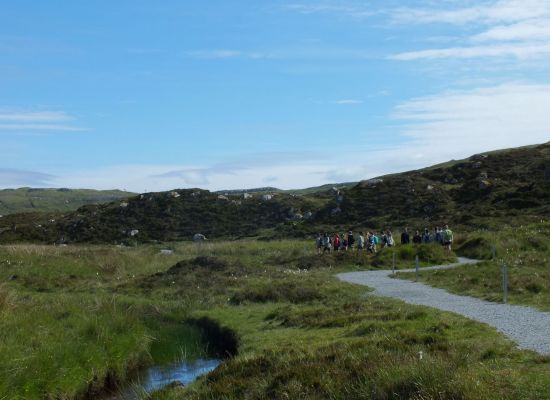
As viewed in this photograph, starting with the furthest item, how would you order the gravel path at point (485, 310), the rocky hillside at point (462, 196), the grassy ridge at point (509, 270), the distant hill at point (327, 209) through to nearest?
Result: the distant hill at point (327, 209) → the rocky hillside at point (462, 196) → the grassy ridge at point (509, 270) → the gravel path at point (485, 310)

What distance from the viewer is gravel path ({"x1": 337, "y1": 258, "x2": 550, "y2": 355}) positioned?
1155 centimetres

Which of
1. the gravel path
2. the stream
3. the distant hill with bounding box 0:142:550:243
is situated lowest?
the stream

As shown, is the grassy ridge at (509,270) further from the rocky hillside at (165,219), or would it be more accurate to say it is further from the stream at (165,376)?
the rocky hillside at (165,219)

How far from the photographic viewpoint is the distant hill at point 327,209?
57344mm

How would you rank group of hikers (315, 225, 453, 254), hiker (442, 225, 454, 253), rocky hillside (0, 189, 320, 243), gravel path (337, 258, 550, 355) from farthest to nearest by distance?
rocky hillside (0, 189, 320, 243)
group of hikers (315, 225, 453, 254)
hiker (442, 225, 454, 253)
gravel path (337, 258, 550, 355)

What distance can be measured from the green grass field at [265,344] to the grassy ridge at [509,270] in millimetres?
3182

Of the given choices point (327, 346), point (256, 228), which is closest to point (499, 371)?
point (327, 346)

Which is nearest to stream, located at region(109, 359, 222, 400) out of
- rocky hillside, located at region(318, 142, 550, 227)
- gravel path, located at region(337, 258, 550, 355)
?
gravel path, located at region(337, 258, 550, 355)

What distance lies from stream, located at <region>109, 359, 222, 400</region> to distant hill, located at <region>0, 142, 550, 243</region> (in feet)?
121

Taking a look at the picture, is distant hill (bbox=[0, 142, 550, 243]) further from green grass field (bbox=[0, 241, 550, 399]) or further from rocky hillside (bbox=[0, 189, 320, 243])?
green grass field (bbox=[0, 241, 550, 399])

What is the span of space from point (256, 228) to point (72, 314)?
58.9m

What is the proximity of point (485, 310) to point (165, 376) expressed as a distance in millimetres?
7829

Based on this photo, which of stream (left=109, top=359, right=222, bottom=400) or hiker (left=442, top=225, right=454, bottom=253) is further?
hiker (left=442, top=225, right=454, bottom=253)

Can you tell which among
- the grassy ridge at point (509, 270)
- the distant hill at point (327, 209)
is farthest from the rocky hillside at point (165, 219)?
the grassy ridge at point (509, 270)
